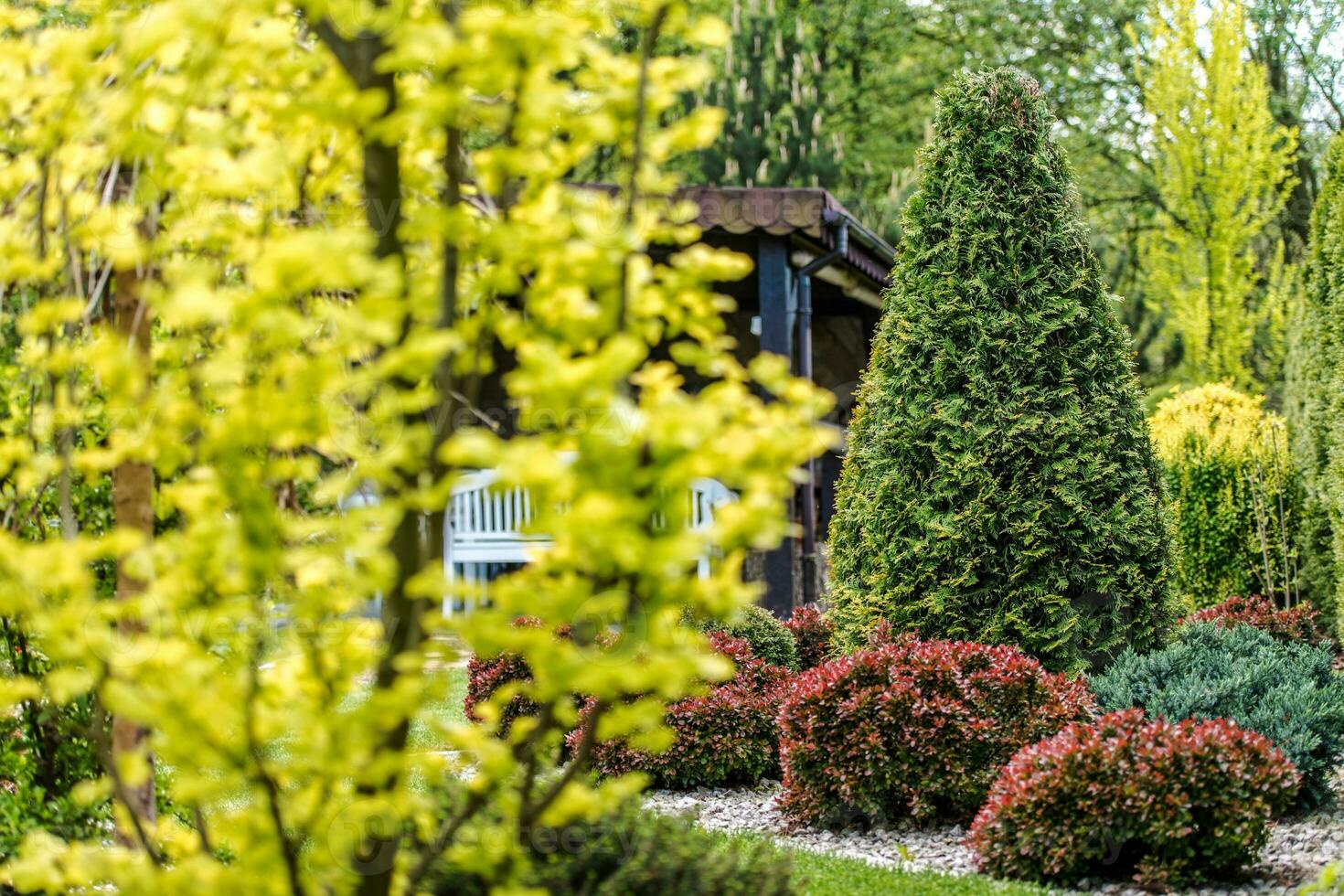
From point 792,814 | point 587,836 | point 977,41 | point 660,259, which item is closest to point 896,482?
point 792,814

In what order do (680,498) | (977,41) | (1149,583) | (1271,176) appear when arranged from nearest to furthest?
(680,498) < (1149,583) < (1271,176) < (977,41)

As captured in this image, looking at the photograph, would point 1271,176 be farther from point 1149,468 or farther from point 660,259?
point 1149,468

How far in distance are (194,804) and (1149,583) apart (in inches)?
181

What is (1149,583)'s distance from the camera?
574 cm

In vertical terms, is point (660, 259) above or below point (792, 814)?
above

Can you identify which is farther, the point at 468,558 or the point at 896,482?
the point at 468,558

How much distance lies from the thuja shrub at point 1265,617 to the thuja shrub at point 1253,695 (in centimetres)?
198

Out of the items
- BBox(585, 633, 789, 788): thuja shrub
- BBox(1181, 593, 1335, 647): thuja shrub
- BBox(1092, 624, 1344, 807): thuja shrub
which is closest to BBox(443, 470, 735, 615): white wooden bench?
BBox(1181, 593, 1335, 647): thuja shrub

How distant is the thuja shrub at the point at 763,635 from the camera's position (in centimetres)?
684

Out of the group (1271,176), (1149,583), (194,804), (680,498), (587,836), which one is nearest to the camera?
(680,498)

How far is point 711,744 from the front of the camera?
5840 millimetres

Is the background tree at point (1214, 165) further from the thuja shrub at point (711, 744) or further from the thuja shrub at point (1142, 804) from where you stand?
the thuja shrub at point (1142, 804)

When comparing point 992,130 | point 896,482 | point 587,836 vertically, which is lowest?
point 587,836

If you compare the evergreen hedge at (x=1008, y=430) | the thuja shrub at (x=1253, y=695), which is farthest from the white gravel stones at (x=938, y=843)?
the evergreen hedge at (x=1008, y=430)
